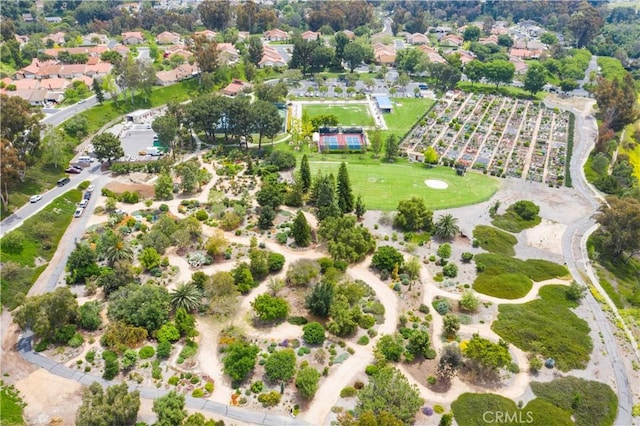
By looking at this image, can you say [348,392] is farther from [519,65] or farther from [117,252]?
[519,65]

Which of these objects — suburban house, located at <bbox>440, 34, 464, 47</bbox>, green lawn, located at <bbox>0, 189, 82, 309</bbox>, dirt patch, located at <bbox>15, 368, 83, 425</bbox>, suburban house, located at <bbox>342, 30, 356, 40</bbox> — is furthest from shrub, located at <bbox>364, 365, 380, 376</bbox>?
suburban house, located at <bbox>440, 34, 464, 47</bbox>

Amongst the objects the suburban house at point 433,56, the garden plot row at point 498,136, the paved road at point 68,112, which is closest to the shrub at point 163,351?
the garden plot row at point 498,136

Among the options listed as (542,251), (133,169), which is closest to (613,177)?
(542,251)

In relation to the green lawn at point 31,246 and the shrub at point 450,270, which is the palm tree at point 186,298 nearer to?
the green lawn at point 31,246

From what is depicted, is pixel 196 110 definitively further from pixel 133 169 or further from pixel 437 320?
pixel 437 320

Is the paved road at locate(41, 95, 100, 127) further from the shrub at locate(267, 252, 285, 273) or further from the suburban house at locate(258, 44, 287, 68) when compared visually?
the shrub at locate(267, 252, 285, 273)

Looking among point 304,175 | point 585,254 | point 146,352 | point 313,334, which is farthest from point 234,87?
point 585,254
